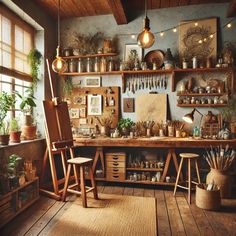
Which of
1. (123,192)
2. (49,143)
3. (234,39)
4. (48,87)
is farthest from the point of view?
(48,87)

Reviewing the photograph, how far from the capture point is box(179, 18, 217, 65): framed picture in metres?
4.35

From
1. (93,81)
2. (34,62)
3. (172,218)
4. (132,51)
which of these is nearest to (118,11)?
(132,51)

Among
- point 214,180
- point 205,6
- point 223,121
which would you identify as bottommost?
point 214,180

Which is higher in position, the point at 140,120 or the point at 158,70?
the point at 158,70

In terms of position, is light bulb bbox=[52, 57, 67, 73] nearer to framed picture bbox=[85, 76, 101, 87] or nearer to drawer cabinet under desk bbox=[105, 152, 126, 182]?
framed picture bbox=[85, 76, 101, 87]

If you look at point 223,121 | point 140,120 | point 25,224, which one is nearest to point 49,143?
point 25,224

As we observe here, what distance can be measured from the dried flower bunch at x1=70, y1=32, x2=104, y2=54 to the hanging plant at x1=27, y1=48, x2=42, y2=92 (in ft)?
2.79

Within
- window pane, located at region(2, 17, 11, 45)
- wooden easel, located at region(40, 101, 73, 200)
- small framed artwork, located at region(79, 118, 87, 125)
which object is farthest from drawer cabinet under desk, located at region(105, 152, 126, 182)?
window pane, located at region(2, 17, 11, 45)

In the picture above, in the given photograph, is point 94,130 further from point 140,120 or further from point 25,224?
point 25,224

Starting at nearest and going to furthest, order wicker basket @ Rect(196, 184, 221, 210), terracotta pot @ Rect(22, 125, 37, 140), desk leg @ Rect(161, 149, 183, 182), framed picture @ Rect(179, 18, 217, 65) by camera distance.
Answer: wicker basket @ Rect(196, 184, 221, 210) → terracotta pot @ Rect(22, 125, 37, 140) → desk leg @ Rect(161, 149, 183, 182) → framed picture @ Rect(179, 18, 217, 65)

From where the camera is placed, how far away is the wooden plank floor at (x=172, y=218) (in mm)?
2641

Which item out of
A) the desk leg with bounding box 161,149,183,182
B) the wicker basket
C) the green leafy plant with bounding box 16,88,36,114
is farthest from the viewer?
the desk leg with bounding box 161,149,183,182

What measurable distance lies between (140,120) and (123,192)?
147 centimetres

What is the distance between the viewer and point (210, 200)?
3.15 meters
